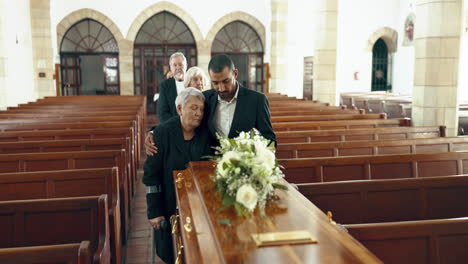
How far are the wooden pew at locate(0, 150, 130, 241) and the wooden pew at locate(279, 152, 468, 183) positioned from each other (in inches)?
64.4

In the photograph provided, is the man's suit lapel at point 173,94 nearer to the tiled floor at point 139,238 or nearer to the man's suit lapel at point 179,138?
the tiled floor at point 139,238

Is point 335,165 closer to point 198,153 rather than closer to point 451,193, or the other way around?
point 451,193

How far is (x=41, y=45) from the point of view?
1360 centimetres

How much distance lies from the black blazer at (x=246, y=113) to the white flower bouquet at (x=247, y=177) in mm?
882

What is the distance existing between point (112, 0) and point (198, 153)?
14.6 meters

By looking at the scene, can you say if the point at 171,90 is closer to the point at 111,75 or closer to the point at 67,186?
the point at 67,186

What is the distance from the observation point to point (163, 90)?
428 centimetres

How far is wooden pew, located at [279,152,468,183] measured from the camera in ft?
11.8

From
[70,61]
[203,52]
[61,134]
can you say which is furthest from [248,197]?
[70,61]

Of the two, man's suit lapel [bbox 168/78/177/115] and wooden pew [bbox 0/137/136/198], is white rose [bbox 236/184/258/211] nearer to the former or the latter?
man's suit lapel [bbox 168/78/177/115]

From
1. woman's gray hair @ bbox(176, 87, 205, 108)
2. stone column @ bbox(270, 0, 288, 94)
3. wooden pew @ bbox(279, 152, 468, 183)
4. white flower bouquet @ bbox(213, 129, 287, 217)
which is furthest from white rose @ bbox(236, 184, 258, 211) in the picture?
stone column @ bbox(270, 0, 288, 94)

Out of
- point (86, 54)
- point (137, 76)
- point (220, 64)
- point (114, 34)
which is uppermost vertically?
point (114, 34)

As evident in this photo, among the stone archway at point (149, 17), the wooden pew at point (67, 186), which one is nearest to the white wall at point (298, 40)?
the stone archway at point (149, 17)

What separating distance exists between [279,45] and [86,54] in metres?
7.01
